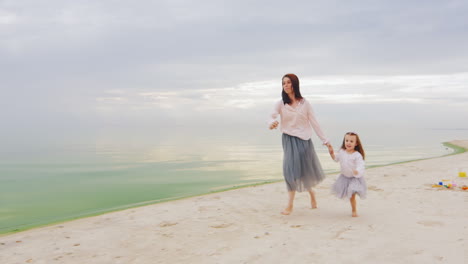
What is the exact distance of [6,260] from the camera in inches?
146

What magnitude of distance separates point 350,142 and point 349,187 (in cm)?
62

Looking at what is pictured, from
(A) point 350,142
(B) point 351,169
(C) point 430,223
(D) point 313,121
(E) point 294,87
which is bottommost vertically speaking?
(C) point 430,223

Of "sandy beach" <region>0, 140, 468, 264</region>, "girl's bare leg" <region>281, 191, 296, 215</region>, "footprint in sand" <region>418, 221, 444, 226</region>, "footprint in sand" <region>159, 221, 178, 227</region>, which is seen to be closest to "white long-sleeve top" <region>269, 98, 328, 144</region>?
"girl's bare leg" <region>281, 191, 296, 215</region>

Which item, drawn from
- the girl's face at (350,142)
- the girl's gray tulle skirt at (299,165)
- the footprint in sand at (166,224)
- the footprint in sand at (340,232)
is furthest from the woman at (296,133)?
the footprint in sand at (166,224)

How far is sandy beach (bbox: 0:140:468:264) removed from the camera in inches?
136

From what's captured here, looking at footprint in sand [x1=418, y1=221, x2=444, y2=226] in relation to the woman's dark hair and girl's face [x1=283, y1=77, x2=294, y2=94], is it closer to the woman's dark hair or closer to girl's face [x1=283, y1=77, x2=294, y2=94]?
the woman's dark hair

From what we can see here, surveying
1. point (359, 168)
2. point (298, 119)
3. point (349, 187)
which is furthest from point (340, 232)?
point (298, 119)

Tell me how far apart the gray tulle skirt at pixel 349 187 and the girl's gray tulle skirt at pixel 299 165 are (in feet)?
1.21

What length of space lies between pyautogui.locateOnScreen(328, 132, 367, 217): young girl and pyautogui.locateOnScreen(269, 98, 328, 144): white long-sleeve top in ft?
1.06

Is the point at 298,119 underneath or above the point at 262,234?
above

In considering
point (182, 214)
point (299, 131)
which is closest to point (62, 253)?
point (182, 214)

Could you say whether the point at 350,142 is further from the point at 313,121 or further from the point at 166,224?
the point at 166,224

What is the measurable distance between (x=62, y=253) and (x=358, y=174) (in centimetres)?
370

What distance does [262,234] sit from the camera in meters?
4.19
